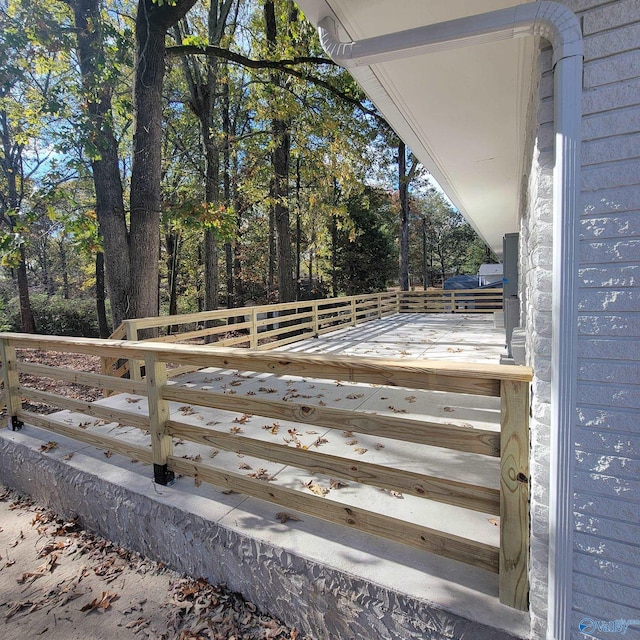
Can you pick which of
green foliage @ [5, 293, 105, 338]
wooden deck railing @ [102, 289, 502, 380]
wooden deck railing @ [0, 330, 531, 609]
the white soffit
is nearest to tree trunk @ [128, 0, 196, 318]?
wooden deck railing @ [102, 289, 502, 380]

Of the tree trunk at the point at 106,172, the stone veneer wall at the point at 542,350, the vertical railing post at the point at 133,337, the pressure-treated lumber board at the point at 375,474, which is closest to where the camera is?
the stone veneer wall at the point at 542,350

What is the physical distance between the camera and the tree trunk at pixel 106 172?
5.14 m

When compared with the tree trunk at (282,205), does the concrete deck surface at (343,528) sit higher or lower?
lower

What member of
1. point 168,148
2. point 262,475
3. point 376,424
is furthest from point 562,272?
point 168,148

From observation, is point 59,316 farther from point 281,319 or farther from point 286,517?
point 286,517

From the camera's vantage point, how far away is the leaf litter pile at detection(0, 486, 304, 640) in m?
1.92

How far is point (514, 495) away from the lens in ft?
5.00

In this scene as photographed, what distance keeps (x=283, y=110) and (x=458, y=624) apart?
26.9 feet

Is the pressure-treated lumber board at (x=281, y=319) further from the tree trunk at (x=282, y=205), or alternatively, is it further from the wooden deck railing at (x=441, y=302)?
the wooden deck railing at (x=441, y=302)

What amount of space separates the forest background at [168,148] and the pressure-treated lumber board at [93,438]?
218 cm

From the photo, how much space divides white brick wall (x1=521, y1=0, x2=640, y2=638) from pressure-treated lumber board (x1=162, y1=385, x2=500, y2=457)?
1.19 ft

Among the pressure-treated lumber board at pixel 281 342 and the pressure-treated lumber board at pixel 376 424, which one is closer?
the pressure-treated lumber board at pixel 376 424

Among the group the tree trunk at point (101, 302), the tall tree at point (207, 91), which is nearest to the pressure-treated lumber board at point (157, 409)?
the tall tree at point (207, 91)

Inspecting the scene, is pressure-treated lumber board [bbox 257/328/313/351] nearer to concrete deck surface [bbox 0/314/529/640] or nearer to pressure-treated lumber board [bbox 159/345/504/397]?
concrete deck surface [bbox 0/314/529/640]
